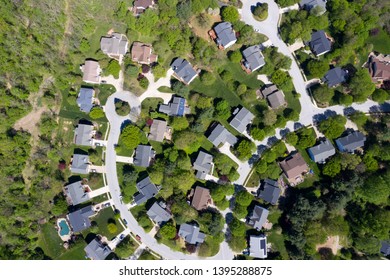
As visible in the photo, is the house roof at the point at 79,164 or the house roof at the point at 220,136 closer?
the house roof at the point at 220,136

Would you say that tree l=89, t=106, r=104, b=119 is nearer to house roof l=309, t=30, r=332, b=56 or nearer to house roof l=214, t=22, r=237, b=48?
house roof l=214, t=22, r=237, b=48

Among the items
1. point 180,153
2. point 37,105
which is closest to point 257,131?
point 180,153

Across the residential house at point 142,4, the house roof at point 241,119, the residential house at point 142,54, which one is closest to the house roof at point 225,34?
the residential house at point 142,54

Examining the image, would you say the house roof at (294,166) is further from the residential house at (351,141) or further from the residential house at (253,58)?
the residential house at (253,58)

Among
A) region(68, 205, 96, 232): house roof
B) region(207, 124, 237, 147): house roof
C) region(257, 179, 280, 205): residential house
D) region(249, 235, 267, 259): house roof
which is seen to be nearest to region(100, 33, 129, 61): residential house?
region(207, 124, 237, 147): house roof

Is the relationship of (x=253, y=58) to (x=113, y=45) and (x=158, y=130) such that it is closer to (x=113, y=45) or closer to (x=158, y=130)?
(x=158, y=130)

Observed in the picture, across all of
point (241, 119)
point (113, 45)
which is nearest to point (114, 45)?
point (113, 45)

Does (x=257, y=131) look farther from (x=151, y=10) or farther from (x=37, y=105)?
(x=37, y=105)
